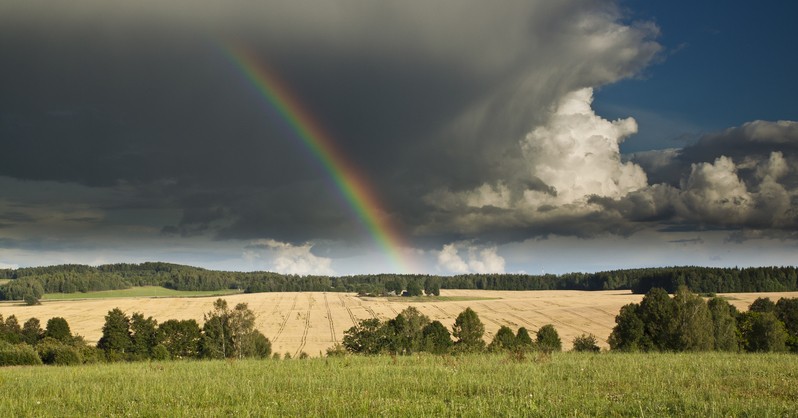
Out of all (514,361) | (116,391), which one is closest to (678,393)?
(514,361)

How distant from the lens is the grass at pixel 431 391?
42.5 feet

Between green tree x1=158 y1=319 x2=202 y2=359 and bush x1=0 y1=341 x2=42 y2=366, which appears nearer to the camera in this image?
bush x1=0 y1=341 x2=42 y2=366

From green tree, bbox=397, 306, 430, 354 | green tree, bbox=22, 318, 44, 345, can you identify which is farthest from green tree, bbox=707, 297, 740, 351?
green tree, bbox=22, 318, 44, 345

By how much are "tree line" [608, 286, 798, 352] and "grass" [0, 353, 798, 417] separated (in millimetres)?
32714

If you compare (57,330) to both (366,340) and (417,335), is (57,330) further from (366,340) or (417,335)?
(417,335)

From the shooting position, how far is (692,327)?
55.6 metres

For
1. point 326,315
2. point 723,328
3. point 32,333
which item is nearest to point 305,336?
point 326,315

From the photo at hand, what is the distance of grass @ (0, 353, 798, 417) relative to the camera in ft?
42.5

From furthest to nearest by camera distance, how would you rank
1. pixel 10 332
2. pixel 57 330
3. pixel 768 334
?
pixel 57 330 → pixel 10 332 → pixel 768 334

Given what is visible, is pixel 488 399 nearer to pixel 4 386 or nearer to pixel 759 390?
pixel 759 390

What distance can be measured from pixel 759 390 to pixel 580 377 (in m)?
5.35

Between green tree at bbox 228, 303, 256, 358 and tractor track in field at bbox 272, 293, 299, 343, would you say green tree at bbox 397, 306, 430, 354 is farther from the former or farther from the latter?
tractor track in field at bbox 272, 293, 299, 343

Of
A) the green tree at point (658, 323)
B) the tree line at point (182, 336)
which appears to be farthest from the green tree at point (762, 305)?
the tree line at point (182, 336)

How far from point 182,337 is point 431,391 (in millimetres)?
71744
